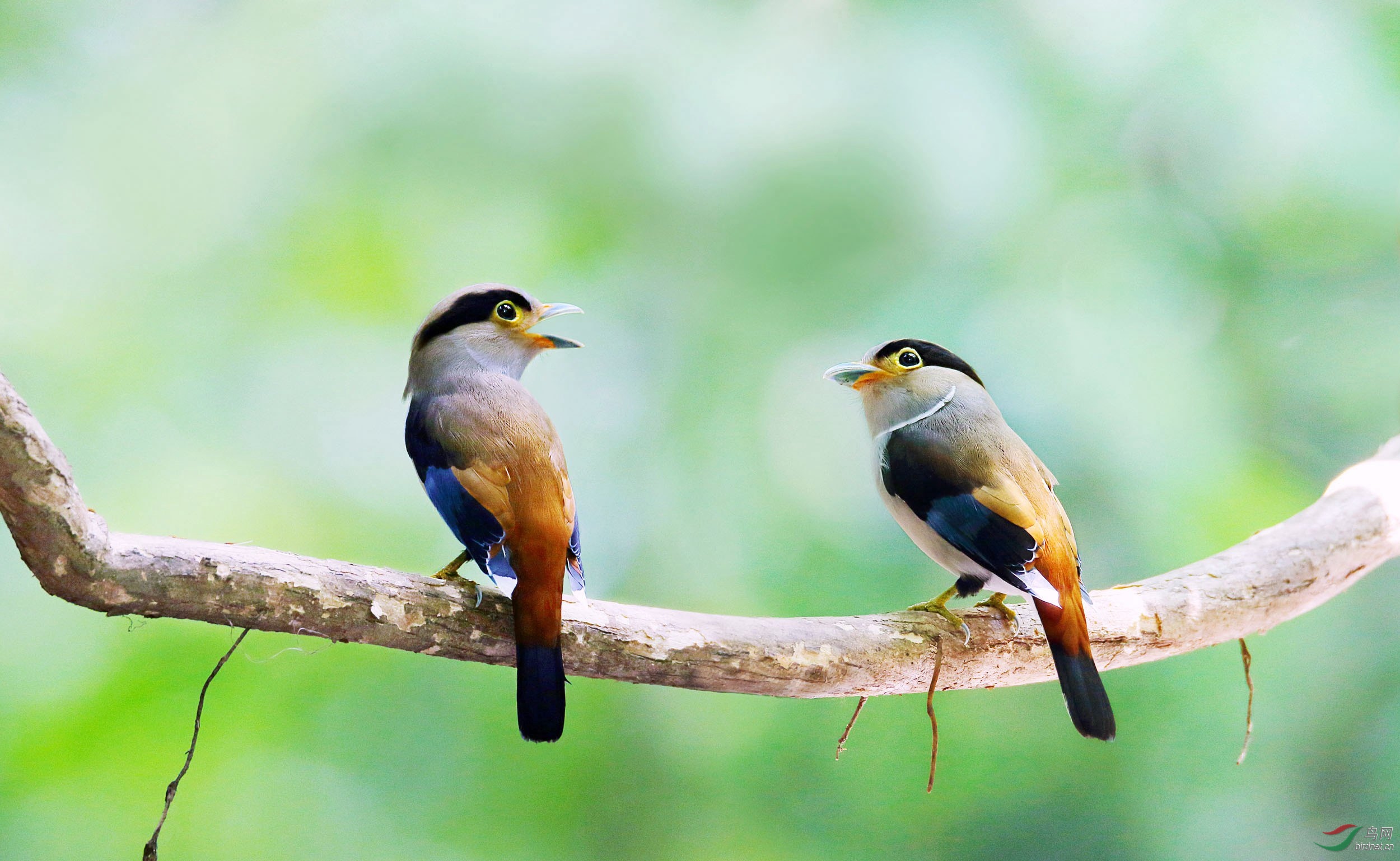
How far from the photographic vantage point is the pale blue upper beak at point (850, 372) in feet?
7.17

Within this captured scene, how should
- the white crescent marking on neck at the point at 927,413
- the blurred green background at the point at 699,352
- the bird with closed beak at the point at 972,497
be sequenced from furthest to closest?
the blurred green background at the point at 699,352
the white crescent marking on neck at the point at 927,413
the bird with closed beak at the point at 972,497

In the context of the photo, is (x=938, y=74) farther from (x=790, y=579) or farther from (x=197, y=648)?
(x=197, y=648)

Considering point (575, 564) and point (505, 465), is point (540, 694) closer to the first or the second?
point (575, 564)

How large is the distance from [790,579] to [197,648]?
5.81 ft

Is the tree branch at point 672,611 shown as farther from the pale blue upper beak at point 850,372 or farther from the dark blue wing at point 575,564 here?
the pale blue upper beak at point 850,372

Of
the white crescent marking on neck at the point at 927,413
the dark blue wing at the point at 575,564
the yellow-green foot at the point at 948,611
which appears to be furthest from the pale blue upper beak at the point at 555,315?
the yellow-green foot at the point at 948,611

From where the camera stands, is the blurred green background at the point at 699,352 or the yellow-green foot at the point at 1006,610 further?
the blurred green background at the point at 699,352

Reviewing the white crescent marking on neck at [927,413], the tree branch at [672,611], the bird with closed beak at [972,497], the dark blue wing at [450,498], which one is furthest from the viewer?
the white crescent marking on neck at [927,413]

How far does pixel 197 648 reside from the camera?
2.69 m

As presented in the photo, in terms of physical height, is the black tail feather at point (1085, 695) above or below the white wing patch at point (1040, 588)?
below

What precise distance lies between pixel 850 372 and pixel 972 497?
450 millimetres

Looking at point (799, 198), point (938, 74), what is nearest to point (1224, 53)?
point (938, 74)
